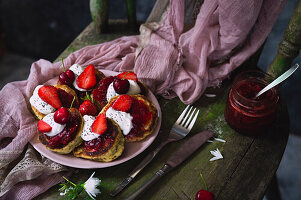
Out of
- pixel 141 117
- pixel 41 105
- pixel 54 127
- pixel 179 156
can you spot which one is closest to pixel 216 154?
→ pixel 179 156

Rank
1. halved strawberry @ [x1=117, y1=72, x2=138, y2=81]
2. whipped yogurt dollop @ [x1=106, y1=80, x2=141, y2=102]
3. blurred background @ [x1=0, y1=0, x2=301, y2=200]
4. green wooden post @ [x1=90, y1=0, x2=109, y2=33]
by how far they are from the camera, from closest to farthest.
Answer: whipped yogurt dollop @ [x1=106, y1=80, x2=141, y2=102] → halved strawberry @ [x1=117, y1=72, x2=138, y2=81] → green wooden post @ [x1=90, y1=0, x2=109, y2=33] → blurred background @ [x1=0, y1=0, x2=301, y2=200]

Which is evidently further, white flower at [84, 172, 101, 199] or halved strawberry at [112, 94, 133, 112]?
halved strawberry at [112, 94, 133, 112]

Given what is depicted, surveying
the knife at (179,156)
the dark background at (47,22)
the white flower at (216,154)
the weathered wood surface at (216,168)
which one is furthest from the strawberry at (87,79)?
the dark background at (47,22)

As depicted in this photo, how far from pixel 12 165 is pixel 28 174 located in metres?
0.14

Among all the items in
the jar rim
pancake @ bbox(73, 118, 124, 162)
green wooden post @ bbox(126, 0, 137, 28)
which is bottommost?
pancake @ bbox(73, 118, 124, 162)

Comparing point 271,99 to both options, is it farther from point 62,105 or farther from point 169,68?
point 62,105

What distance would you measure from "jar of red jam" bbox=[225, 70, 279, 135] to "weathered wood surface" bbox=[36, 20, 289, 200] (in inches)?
2.8

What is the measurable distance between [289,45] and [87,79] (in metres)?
0.96

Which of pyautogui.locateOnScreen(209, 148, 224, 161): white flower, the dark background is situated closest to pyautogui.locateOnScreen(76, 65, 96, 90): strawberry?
pyautogui.locateOnScreen(209, 148, 224, 161): white flower

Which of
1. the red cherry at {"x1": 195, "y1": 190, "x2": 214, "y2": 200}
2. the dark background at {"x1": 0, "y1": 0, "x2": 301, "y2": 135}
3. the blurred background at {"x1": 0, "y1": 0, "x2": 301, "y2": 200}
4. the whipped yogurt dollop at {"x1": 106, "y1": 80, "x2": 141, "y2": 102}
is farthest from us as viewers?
the dark background at {"x1": 0, "y1": 0, "x2": 301, "y2": 135}

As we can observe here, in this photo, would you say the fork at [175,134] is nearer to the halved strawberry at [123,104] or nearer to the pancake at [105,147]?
the pancake at [105,147]

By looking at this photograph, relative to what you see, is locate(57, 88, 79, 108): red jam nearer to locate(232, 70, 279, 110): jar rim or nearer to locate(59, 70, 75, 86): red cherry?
locate(59, 70, 75, 86): red cherry

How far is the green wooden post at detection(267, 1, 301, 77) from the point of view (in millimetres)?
1397

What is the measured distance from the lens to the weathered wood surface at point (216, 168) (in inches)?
48.8
